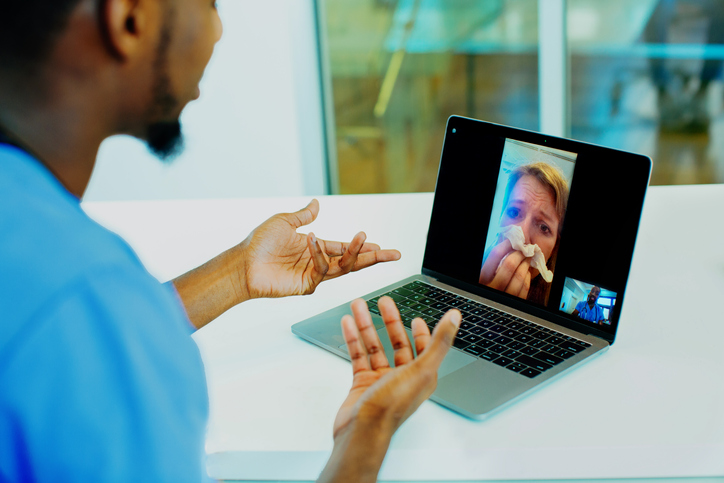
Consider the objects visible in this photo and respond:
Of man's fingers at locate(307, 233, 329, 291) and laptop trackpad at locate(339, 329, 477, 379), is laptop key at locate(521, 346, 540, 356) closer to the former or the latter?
laptop trackpad at locate(339, 329, 477, 379)

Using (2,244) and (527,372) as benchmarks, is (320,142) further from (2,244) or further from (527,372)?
(2,244)

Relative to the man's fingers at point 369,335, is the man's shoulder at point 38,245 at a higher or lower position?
higher

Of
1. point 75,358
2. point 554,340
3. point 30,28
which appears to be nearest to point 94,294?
point 75,358

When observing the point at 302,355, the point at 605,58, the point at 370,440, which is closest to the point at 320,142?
the point at 605,58

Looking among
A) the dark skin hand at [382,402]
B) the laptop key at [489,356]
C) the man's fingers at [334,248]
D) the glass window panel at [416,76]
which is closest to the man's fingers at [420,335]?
the dark skin hand at [382,402]

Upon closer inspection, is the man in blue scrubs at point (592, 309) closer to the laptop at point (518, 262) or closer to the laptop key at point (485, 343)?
the laptop at point (518, 262)

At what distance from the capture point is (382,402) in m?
0.57

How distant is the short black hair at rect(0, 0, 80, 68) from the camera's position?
43cm

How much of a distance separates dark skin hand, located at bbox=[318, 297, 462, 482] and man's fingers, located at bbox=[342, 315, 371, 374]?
1cm

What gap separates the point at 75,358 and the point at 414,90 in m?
2.93

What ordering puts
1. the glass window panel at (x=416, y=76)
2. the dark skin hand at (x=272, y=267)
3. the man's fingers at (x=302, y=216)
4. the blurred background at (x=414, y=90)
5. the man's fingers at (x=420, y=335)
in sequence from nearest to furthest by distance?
the man's fingers at (x=420, y=335)
the dark skin hand at (x=272, y=267)
the man's fingers at (x=302, y=216)
the blurred background at (x=414, y=90)
the glass window panel at (x=416, y=76)

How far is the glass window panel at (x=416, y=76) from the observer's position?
296 cm

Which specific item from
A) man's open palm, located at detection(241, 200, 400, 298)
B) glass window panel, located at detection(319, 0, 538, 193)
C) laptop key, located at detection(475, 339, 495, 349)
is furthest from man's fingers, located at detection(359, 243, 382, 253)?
glass window panel, located at detection(319, 0, 538, 193)

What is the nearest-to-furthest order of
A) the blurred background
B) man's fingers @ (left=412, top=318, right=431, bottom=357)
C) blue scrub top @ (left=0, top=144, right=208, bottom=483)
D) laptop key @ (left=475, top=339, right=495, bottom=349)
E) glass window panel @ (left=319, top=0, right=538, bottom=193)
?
blue scrub top @ (left=0, top=144, right=208, bottom=483)
man's fingers @ (left=412, top=318, right=431, bottom=357)
laptop key @ (left=475, top=339, right=495, bottom=349)
the blurred background
glass window panel @ (left=319, top=0, right=538, bottom=193)
